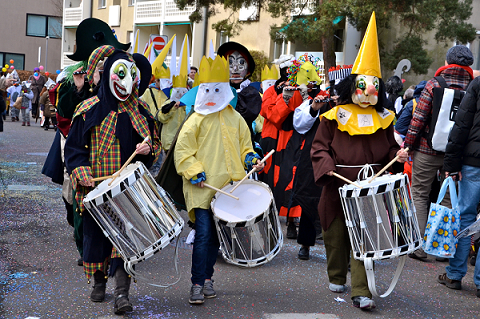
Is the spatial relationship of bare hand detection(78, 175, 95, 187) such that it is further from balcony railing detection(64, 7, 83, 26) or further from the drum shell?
balcony railing detection(64, 7, 83, 26)

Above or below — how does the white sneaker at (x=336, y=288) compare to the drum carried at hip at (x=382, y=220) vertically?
below

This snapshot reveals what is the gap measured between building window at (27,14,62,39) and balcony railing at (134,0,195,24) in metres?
16.1

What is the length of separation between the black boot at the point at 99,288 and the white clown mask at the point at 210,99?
151 cm

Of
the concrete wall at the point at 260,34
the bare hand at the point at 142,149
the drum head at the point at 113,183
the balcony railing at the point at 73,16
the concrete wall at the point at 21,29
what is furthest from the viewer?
the concrete wall at the point at 21,29

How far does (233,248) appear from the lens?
182 inches

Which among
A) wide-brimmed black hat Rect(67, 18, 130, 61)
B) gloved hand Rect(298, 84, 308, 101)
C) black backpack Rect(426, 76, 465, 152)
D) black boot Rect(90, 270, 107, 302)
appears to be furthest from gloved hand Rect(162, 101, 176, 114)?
black boot Rect(90, 270, 107, 302)

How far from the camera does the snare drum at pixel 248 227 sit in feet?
14.8

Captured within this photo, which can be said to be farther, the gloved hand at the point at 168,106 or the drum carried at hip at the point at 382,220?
the gloved hand at the point at 168,106

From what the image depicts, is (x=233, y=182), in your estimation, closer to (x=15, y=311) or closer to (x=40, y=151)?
(x=15, y=311)

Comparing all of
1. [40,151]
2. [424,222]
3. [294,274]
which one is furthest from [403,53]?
[294,274]

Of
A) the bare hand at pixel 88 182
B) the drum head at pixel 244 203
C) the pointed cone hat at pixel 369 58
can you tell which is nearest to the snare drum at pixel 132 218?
the bare hand at pixel 88 182

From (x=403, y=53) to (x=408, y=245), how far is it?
14.7 m

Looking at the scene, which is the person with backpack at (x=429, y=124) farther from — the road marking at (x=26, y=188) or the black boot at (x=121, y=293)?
the road marking at (x=26, y=188)

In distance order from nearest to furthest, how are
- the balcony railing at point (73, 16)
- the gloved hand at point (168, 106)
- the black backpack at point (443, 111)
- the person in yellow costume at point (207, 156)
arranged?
the person in yellow costume at point (207, 156) → the black backpack at point (443, 111) → the gloved hand at point (168, 106) → the balcony railing at point (73, 16)
